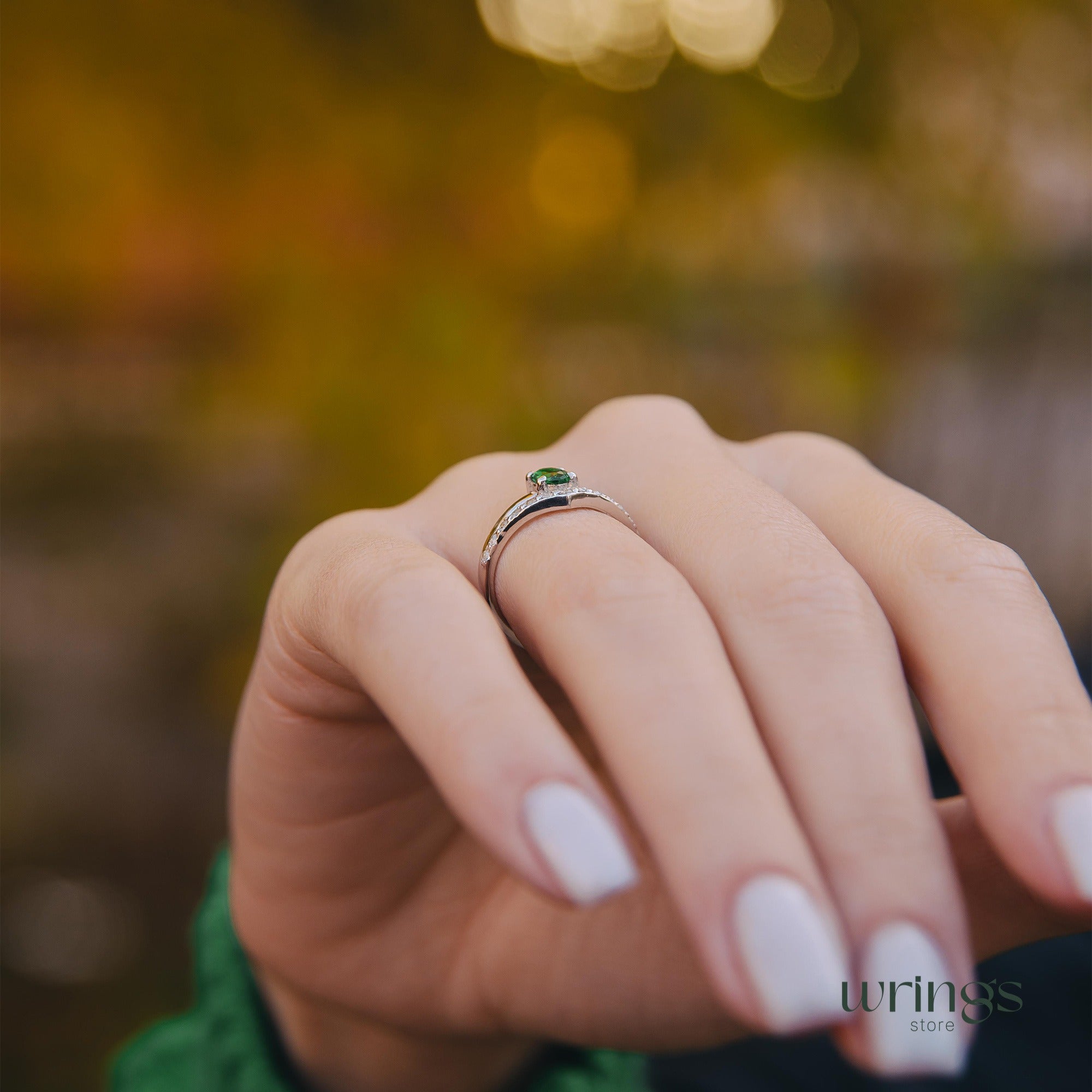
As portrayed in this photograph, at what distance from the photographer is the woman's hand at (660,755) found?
51 centimetres

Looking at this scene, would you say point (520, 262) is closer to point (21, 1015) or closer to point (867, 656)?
point (867, 656)

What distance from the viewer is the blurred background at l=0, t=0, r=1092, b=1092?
2275 mm

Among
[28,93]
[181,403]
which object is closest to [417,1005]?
[181,403]

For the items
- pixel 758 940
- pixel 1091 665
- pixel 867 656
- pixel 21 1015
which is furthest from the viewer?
pixel 21 1015

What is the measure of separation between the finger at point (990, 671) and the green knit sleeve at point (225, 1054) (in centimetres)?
92

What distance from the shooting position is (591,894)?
1.68 feet

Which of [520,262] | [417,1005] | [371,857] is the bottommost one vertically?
[417,1005]

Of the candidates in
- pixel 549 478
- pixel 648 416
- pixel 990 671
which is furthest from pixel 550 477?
pixel 990 671

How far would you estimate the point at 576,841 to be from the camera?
509mm

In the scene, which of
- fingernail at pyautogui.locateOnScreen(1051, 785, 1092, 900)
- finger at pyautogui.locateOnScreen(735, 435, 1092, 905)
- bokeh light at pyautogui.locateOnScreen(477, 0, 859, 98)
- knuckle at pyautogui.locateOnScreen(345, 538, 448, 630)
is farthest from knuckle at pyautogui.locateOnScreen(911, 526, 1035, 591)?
bokeh light at pyautogui.locateOnScreen(477, 0, 859, 98)

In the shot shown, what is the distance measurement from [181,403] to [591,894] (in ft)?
7.57

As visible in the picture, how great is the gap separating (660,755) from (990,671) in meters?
0.29

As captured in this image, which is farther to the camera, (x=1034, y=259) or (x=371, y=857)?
(x=1034, y=259)

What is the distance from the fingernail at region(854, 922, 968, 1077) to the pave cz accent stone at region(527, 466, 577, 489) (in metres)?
0.48
